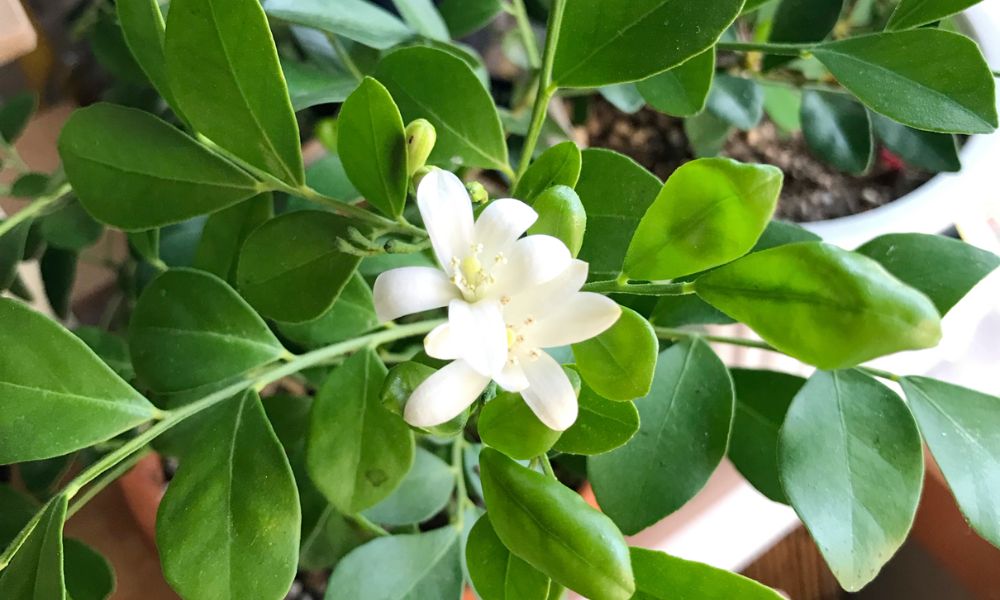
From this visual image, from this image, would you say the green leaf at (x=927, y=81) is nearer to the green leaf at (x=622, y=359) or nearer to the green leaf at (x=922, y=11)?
the green leaf at (x=922, y=11)

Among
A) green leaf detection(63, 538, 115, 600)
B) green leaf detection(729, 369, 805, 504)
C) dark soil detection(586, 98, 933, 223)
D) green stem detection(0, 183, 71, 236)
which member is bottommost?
green leaf detection(63, 538, 115, 600)

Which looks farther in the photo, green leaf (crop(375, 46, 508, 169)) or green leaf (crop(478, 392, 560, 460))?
green leaf (crop(375, 46, 508, 169))

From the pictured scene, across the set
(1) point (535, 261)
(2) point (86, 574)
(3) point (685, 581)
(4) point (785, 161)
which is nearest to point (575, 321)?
(1) point (535, 261)

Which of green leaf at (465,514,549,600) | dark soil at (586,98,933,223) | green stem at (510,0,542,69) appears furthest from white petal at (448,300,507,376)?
dark soil at (586,98,933,223)

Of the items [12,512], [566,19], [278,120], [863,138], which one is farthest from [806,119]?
[12,512]

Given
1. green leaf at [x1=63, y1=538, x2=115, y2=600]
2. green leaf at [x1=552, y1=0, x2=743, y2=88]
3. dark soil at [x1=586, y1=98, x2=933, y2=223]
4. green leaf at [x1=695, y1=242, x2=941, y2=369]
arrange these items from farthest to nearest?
1. dark soil at [x1=586, y1=98, x2=933, y2=223]
2. green leaf at [x1=63, y1=538, x2=115, y2=600]
3. green leaf at [x1=552, y1=0, x2=743, y2=88]
4. green leaf at [x1=695, y1=242, x2=941, y2=369]

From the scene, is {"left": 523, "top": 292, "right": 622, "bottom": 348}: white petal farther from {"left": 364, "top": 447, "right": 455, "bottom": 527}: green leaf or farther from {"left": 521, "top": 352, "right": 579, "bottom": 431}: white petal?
{"left": 364, "top": 447, "right": 455, "bottom": 527}: green leaf
